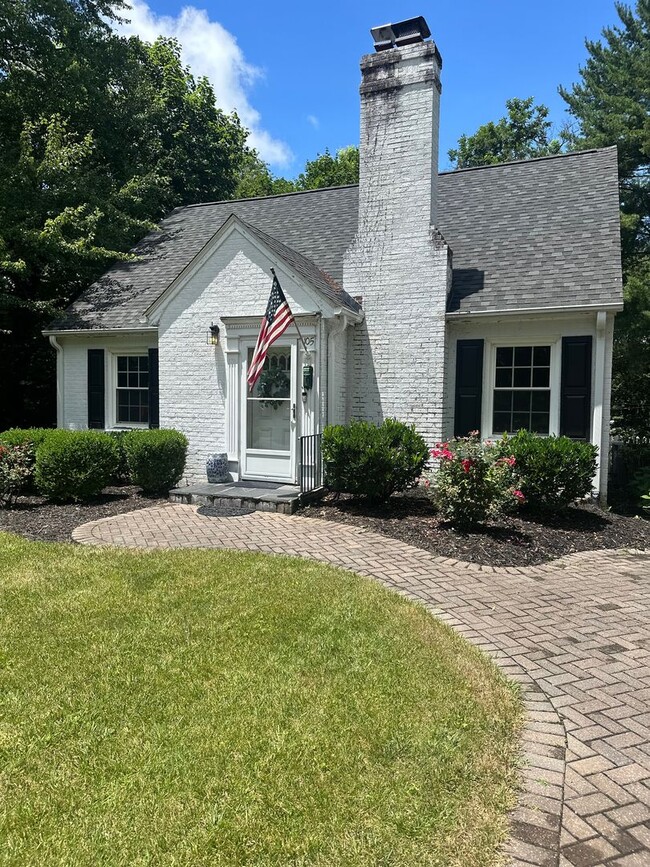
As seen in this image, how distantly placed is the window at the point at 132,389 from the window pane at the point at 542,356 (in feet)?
24.9

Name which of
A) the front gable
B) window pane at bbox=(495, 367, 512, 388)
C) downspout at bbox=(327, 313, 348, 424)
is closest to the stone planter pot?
downspout at bbox=(327, 313, 348, 424)

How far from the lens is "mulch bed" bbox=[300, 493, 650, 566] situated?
22.7 feet

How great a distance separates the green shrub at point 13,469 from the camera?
8.95m

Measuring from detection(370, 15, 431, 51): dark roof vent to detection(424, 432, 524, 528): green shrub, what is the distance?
23.8 ft

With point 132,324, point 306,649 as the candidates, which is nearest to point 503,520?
point 306,649

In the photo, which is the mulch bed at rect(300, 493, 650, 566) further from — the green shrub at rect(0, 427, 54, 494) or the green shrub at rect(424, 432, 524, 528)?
the green shrub at rect(0, 427, 54, 494)

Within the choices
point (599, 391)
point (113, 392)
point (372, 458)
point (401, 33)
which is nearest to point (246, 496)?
point (372, 458)

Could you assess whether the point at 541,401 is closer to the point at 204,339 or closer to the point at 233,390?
the point at 233,390

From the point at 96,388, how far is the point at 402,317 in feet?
21.9

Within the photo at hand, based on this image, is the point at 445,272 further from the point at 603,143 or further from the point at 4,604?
the point at 603,143

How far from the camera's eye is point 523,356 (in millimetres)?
9695

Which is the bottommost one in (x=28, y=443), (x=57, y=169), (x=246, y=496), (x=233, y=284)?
(x=246, y=496)

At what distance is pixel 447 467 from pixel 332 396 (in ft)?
9.33

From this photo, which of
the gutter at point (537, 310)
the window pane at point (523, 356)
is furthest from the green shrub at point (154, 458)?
the window pane at point (523, 356)
